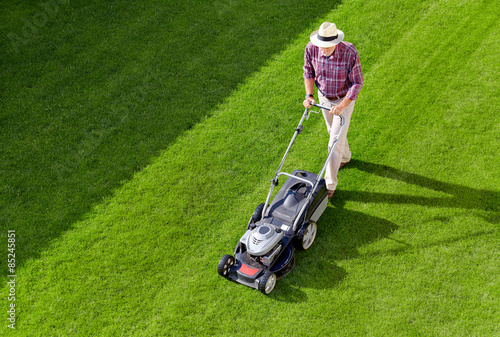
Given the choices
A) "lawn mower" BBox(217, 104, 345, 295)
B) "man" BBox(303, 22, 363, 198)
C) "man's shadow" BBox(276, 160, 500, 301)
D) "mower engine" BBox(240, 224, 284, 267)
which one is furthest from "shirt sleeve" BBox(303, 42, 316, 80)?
"mower engine" BBox(240, 224, 284, 267)

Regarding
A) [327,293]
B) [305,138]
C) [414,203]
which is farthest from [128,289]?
[414,203]

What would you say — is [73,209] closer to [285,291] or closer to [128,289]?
[128,289]

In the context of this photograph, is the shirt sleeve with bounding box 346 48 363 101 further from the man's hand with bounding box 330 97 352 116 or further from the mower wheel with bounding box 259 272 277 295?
the mower wheel with bounding box 259 272 277 295

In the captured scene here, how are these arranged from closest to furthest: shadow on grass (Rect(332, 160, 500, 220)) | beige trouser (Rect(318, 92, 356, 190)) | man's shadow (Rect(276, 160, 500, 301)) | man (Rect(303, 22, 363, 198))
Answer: man (Rect(303, 22, 363, 198)), man's shadow (Rect(276, 160, 500, 301)), beige trouser (Rect(318, 92, 356, 190)), shadow on grass (Rect(332, 160, 500, 220))

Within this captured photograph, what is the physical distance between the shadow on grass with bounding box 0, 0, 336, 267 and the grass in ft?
0.10

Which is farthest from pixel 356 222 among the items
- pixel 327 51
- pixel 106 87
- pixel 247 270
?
pixel 106 87

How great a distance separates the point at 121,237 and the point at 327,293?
236 cm

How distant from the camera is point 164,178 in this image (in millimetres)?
5750

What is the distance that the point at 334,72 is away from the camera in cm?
461

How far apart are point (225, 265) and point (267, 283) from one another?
1.49 ft

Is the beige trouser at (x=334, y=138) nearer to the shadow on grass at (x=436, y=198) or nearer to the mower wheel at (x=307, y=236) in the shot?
the shadow on grass at (x=436, y=198)

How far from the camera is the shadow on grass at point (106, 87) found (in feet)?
18.7

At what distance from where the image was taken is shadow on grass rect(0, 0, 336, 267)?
5.71 metres

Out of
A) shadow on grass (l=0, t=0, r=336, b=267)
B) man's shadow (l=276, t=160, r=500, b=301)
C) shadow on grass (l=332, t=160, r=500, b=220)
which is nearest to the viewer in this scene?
man's shadow (l=276, t=160, r=500, b=301)
